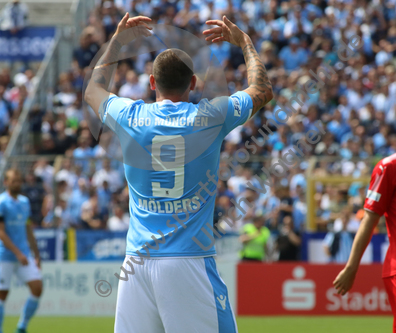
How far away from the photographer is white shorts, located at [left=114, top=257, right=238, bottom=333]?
10.4 ft

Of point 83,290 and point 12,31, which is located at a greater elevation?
point 12,31

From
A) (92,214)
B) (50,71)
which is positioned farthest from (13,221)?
(50,71)

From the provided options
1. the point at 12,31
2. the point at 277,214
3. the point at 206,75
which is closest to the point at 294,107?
the point at 277,214

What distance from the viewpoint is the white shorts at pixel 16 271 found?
892 cm

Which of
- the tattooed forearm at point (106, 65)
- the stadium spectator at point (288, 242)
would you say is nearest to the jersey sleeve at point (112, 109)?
the tattooed forearm at point (106, 65)

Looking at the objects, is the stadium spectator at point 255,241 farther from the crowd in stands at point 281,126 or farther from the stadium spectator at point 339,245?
the stadium spectator at point 339,245

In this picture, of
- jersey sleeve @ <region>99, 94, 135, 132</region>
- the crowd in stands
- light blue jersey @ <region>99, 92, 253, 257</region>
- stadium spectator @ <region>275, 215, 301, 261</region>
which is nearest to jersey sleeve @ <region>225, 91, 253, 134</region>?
light blue jersey @ <region>99, 92, 253, 257</region>

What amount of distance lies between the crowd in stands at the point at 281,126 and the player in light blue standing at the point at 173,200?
6.81 meters

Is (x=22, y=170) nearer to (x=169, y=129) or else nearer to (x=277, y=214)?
(x=277, y=214)

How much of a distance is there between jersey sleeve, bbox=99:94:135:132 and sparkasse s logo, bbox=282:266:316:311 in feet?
30.8

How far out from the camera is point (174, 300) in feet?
10.5

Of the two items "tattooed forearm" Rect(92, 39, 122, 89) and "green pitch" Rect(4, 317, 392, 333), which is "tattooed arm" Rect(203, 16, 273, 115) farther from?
"green pitch" Rect(4, 317, 392, 333)

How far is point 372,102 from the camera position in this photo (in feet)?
52.5

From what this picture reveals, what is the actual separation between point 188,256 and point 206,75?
0.97 metres
